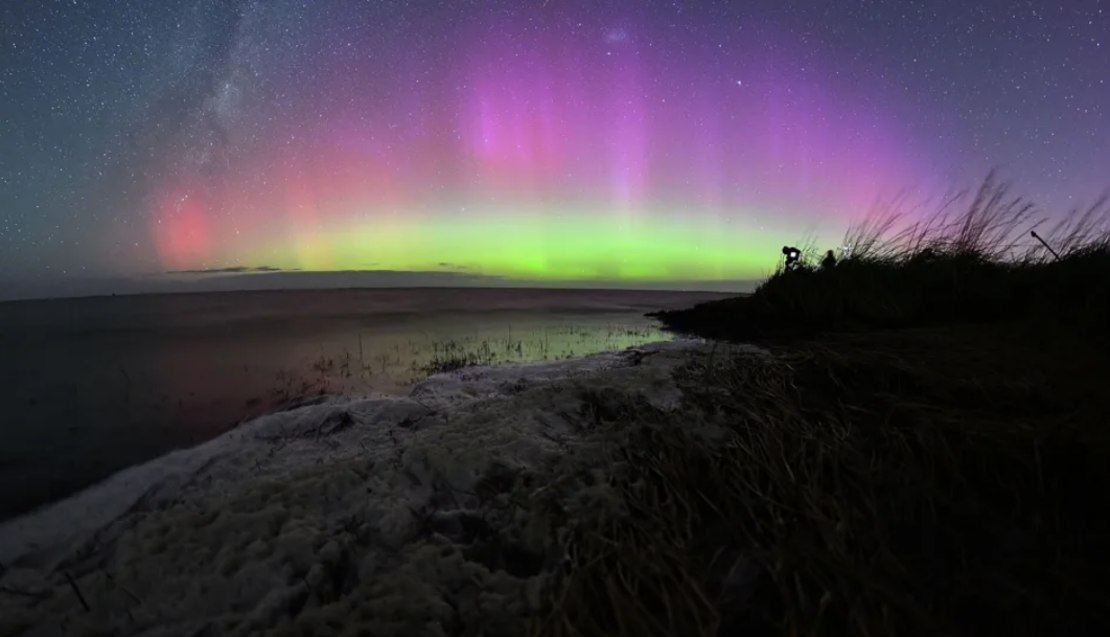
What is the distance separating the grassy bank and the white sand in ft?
2.05

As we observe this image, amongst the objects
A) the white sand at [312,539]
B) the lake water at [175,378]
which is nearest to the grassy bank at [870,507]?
the white sand at [312,539]

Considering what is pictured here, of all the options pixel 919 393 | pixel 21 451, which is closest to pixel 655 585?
pixel 919 393

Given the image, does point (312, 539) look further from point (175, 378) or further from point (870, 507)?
point (175, 378)

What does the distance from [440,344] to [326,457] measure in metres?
12.7

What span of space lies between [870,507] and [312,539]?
11.1ft

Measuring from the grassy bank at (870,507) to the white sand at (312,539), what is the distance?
62 centimetres

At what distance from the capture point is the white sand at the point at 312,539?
8.05ft

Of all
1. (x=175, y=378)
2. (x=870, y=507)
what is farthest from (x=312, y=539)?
(x=175, y=378)

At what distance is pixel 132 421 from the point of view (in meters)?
8.72

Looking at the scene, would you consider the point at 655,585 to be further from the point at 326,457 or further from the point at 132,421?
the point at 132,421

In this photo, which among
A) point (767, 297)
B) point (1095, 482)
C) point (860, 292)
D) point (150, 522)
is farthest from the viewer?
point (767, 297)

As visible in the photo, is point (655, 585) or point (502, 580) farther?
point (502, 580)

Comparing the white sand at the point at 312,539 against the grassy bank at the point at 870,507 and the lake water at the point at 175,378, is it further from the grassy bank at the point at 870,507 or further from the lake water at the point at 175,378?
the lake water at the point at 175,378

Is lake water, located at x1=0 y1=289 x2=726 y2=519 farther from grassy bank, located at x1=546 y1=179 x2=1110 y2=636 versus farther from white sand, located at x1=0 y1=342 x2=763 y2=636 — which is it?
grassy bank, located at x1=546 y1=179 x2=1110 y2=636
